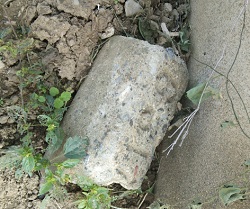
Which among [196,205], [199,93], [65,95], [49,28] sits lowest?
[196,205]

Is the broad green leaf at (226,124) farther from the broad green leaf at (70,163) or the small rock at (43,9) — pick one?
the small rock at (43,9)

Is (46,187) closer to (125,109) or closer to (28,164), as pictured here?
(28,164)

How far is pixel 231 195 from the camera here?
5.30 feet

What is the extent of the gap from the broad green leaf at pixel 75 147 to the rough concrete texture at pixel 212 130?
1.54ft

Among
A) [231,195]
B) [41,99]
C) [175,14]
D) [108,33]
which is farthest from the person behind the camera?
[175,14]

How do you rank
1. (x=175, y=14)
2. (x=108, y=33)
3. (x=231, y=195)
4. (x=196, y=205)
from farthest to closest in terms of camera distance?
1. (x=175, y=14)
2. (x=108, y=33)
3. (x=196, y=205)
4. (x=231, y=195)

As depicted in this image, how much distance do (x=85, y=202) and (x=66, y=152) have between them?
23cm

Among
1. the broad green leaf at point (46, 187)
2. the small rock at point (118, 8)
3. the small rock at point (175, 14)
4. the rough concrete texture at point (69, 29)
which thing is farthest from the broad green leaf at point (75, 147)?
the small rock at point (175, 14)

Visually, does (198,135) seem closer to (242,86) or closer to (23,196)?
(242,86)

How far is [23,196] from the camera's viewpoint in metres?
1.86

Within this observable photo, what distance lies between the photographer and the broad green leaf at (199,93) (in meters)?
1.78

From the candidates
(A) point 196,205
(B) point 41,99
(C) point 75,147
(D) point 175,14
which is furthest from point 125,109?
(D) point 175,14

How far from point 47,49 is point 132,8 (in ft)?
1.44

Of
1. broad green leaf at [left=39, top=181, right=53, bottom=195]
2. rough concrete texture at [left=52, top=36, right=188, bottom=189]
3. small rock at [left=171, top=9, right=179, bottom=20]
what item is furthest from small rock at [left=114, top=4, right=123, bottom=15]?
broad green leaf at [left=39, top=181, right=53, bottom=195]
